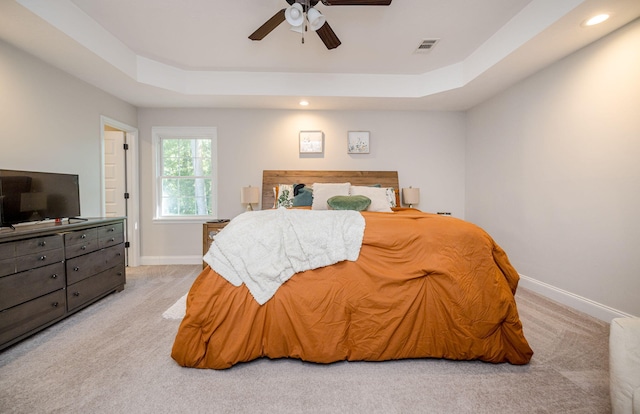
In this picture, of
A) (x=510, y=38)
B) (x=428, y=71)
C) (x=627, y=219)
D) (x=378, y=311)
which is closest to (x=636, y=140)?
(x=627, y=219)

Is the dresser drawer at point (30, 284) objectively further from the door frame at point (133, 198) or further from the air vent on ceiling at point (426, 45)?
the air vent on ceiling at point (426, 45)

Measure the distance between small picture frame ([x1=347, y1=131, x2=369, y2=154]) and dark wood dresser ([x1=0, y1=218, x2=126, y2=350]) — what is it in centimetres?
331

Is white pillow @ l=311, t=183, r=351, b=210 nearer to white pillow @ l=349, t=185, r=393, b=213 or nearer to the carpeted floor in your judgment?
white pillow @ l=349, t=185, r=393, b=213

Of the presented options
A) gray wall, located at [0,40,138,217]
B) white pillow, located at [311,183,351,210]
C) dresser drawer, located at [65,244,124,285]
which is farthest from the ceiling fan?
dresser drawer, located at [65,244,124,285]

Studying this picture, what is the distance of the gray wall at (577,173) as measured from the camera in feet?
7.43

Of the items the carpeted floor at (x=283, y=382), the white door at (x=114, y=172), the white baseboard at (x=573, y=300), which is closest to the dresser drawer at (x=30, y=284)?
the carpeted floor at (x=283, y=382)

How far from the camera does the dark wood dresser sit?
192 centimetres

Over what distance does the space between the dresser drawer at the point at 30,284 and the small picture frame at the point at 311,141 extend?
3163 millimetres

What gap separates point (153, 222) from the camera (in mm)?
4324

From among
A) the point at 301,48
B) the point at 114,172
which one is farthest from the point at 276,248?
the point at 114,172

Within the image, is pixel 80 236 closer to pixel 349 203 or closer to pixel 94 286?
pixel 94 286

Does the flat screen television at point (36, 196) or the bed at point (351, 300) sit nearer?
the bed at point (351, 300)

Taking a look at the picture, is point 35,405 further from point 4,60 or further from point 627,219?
point 627,219

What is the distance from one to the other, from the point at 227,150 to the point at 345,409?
386 centimetres
